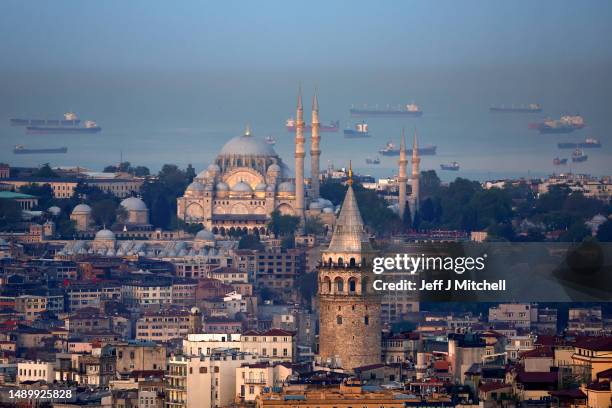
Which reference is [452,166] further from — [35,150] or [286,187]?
[35,150]

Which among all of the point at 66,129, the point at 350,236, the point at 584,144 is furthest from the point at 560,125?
the point at 350,236

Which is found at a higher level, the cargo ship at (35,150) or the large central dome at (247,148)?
the cargo ship at (35,150)

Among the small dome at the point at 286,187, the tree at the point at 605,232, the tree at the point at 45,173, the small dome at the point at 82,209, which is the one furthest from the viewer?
the tree at the point at 45,173

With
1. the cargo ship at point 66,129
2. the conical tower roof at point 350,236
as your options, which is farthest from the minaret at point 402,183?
the conical tower roof at point 350,236

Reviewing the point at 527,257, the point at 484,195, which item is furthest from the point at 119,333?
the point at 484,195

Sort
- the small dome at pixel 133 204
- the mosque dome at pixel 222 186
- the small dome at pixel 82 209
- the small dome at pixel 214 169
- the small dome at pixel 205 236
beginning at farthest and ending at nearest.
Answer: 1. the small dome at pixel 214 169
2. the mosque dome at pixel 222 186
3. the small dome at pixel 133 204
4. the small dome at pixel 82 209
5. the small dome at pixel 205 236

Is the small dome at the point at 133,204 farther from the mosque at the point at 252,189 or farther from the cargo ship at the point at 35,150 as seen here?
the cargo ship at the point at 35,150

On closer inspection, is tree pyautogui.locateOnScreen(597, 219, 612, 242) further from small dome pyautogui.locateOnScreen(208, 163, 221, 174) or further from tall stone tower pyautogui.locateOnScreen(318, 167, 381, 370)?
tall stone tower pyautogui.locateOnScreen(318, 167, 381, 370)
